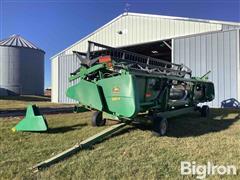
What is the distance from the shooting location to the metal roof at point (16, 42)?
120 feet

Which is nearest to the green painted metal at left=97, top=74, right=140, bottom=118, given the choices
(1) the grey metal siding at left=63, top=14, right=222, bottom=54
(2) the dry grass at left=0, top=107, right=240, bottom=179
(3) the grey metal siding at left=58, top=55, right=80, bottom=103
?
(2) the dry grass at left=0, top=107, right=240, bottom=179

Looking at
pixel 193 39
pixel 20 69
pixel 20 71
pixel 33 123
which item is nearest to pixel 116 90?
pixel 33 123

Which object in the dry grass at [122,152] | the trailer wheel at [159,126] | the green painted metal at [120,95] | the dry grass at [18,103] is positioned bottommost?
the dry grass at [122,152]

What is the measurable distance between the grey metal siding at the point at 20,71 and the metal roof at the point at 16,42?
78cm

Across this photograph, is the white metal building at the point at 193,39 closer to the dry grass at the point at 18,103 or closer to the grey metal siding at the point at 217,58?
the grey metal siding at the point at 217,58

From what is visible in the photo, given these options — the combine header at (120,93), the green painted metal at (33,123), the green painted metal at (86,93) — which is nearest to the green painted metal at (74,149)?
the combine header at (120,93)

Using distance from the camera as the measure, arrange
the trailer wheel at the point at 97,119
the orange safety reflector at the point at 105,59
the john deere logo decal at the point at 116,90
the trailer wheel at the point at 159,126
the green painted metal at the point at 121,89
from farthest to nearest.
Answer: the trailer wheel at the point at 97,119 → the orange safety reflector at the point at 105,59 → the trailer wheel at the point at 159,126 → the john deere logo decal at the point at 116,90 → the green painted metal at the point at 121,89

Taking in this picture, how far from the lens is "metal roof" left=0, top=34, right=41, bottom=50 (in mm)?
36594

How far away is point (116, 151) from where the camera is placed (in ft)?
17.4

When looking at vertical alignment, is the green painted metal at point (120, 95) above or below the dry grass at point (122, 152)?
above

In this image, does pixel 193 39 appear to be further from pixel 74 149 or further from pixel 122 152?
pixel 74 149

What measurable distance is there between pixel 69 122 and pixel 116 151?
3.64m

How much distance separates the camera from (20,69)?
35.2 meters

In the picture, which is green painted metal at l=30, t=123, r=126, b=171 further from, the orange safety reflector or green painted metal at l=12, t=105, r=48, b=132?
green painted metal at l=12, t=105, r=48, b=132
